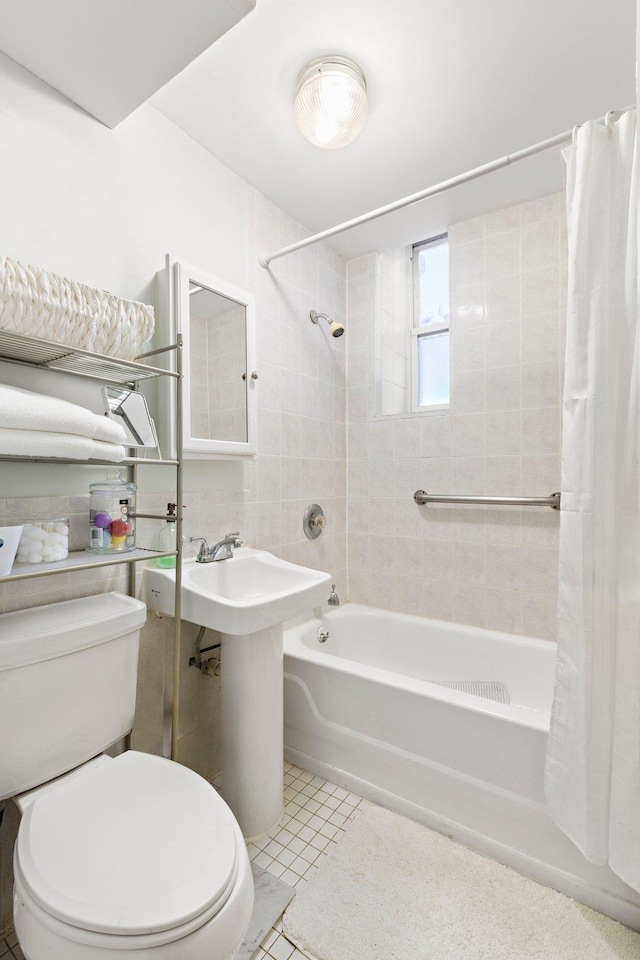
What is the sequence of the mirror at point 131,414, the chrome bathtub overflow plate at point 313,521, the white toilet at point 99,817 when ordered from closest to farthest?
1. the white toilet at point 99,817
2. the mirror at point 131,414
3. the chrome bathtub overflow plate at point 313,521

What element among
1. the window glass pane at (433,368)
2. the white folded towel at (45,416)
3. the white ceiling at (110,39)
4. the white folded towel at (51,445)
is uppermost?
the white ceiling at (110,39)

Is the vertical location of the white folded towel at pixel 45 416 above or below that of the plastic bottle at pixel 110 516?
above

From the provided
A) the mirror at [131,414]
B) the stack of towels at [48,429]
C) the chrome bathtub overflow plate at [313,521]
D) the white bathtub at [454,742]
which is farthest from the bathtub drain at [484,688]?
the stack of towels at [48,429]

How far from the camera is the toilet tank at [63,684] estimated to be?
960mm

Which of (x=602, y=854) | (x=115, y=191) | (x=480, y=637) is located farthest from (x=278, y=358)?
(x=602, y=854)

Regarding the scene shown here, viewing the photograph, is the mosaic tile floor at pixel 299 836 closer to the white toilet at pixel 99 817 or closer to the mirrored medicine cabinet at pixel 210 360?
the white toilet at pixel 99 817

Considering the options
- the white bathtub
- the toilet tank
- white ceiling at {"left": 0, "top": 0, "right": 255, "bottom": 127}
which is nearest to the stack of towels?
the toilet tank

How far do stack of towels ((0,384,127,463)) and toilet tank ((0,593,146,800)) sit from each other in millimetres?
409

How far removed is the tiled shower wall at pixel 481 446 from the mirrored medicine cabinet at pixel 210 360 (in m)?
0.88

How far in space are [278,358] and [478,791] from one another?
1.78 meters

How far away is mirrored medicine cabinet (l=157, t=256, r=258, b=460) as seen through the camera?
148 centimetres

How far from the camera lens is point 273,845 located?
1.39m

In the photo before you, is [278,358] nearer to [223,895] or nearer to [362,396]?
[362,396]

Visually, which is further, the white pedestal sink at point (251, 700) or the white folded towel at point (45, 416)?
the white pedestal sink at point (251, 700)
